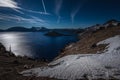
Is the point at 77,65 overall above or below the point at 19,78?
above

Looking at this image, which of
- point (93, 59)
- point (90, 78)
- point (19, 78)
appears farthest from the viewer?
point (93, 59)

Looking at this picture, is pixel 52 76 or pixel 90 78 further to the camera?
pixel 52 76

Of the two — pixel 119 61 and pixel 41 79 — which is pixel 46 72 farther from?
pixel 119 61

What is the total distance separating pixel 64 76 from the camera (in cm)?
1355

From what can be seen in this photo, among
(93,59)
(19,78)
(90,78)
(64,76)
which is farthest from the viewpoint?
(93,59)

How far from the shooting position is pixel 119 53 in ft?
59.1

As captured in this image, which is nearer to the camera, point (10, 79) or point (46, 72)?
point (10, 79)

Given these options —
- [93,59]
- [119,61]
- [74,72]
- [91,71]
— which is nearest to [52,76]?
[74,72]

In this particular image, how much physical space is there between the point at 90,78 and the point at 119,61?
217 inches

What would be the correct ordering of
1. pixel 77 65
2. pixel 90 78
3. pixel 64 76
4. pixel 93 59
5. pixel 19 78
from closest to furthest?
→ 1. pixel 90 78
2. pixel 64 76
3. pixel 19 78
4. pixel 77 65
5. pixel 93 59

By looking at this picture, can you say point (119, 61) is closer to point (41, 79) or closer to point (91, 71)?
point (91, 71)

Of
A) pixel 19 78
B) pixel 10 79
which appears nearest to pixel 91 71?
pixel 19 78

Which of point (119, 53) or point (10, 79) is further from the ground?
point (119, 53)

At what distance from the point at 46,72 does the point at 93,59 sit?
6794 mm
